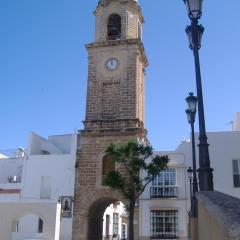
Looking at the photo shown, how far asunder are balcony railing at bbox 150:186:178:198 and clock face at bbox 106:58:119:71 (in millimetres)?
9666

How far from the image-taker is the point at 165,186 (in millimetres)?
25672

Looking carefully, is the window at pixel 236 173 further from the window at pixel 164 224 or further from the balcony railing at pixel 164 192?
the window at pixel 164 224

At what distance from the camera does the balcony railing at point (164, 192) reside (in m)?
25.4

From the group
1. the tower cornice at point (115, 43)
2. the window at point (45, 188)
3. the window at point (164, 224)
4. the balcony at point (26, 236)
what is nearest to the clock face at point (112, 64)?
the tower cornice at point (115, 43)

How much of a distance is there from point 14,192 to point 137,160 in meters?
13.0

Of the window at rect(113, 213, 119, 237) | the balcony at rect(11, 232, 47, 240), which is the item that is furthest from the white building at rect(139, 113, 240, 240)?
the window at rect(113, 213, 119, 237)

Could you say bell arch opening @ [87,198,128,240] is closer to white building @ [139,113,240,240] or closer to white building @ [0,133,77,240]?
white building @ [0,133,77,240]

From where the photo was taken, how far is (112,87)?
29406 millimetres

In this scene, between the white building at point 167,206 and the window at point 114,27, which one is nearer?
the white building at point 167,206

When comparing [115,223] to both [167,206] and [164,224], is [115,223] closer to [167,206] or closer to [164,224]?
[164,224]

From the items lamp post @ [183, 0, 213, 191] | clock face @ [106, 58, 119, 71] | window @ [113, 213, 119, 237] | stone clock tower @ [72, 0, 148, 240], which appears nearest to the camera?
lamp post @ [183, 0, 213, 191]

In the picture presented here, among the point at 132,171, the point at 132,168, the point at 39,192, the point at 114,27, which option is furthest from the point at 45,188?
the point at 114,27

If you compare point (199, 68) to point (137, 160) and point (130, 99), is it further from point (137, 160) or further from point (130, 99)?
point (130, 99)

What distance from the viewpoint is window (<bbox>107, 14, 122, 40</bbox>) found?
30.8 meters
